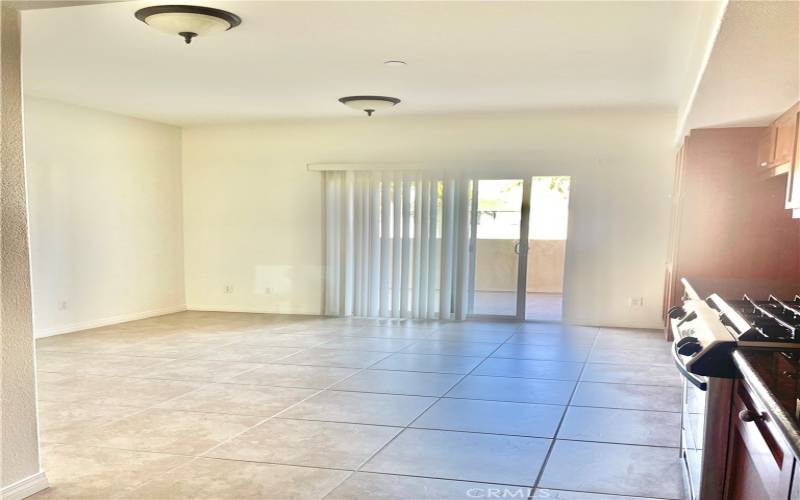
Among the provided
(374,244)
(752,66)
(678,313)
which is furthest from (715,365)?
(374,244)

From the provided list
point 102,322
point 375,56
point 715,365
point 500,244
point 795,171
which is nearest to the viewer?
point 715,365

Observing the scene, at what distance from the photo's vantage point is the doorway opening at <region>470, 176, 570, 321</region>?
670cm

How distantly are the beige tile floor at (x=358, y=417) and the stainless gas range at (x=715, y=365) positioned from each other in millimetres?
674

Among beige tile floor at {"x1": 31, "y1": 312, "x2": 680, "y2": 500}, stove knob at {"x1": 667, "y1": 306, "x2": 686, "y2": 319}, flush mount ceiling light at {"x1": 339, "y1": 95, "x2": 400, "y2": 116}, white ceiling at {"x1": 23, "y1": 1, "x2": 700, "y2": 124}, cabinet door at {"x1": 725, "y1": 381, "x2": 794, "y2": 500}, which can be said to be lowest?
beige tile floor at {"x1": 31, "y1": 312, "x2": 680, "y2": 500}

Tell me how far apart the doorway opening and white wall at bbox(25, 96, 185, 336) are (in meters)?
4.15

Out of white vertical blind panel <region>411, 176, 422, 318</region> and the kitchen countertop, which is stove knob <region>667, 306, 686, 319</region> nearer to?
the kitchen countertop

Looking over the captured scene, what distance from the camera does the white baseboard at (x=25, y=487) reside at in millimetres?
2352

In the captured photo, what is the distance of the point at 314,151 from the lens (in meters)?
7.27

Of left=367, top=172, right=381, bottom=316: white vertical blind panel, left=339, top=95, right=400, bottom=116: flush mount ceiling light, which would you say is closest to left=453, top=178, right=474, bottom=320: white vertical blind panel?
left=367, top=172, right=381, bottom=316: white vertical blind panel

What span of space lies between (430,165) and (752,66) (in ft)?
14.2

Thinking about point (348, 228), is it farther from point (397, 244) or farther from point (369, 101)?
point (369, 101)

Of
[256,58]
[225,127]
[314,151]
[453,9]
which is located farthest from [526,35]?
[225,127]

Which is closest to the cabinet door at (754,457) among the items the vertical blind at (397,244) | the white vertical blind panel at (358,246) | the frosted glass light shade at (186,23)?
the frosted glass light shade at (186,23)

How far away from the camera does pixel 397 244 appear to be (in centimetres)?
698
